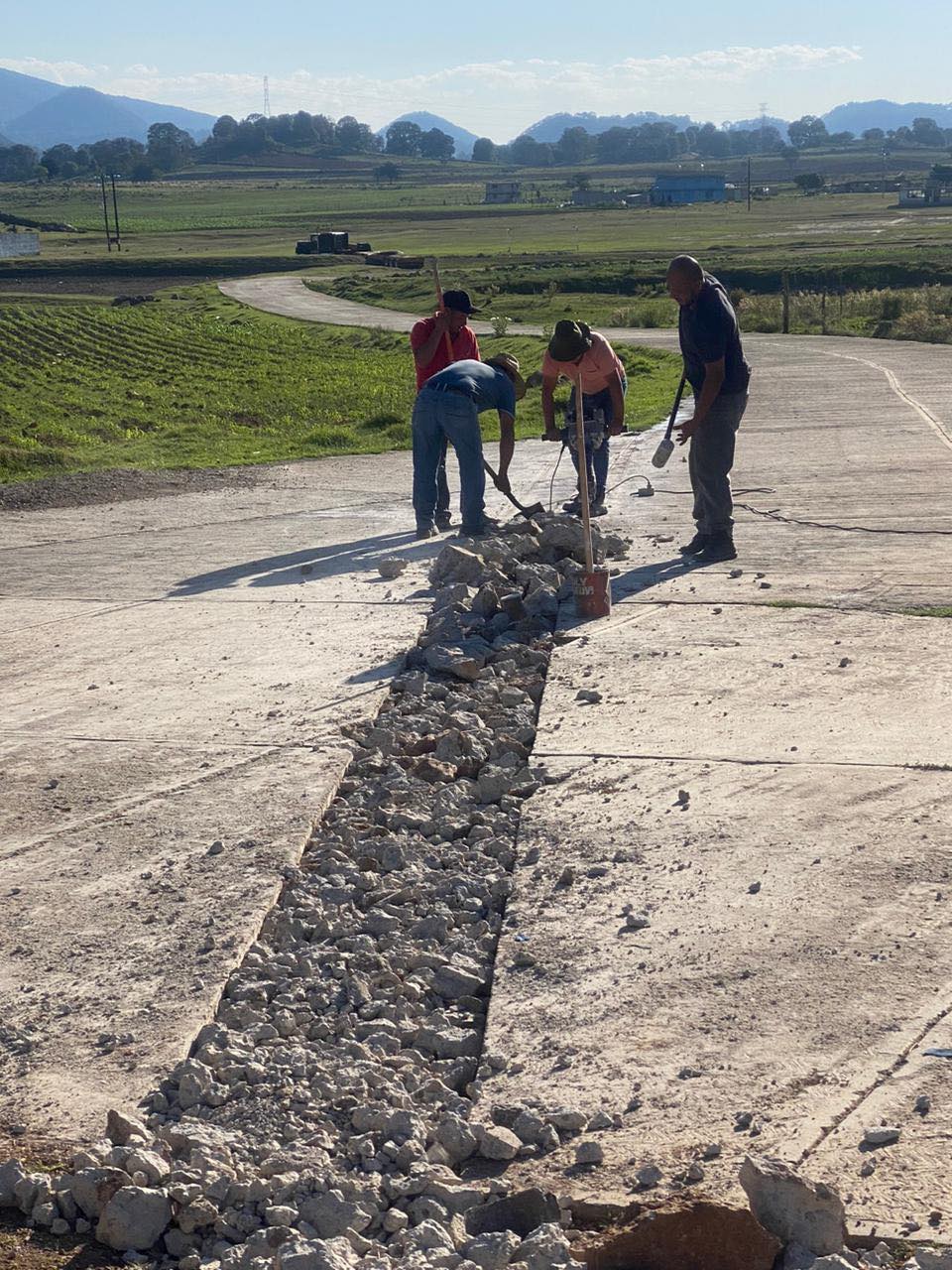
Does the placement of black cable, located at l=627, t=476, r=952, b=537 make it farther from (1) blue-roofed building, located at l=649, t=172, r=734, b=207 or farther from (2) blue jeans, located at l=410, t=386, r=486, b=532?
(1) blue-roofed building, located at l=649, t=172, r=734, b=207

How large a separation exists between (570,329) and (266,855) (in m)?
5.29

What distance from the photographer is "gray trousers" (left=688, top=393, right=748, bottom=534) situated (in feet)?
30.4

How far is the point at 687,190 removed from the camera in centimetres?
14588

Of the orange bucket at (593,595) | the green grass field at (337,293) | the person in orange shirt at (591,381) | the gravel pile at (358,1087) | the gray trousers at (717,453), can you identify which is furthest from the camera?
the green grass field at (337,293)

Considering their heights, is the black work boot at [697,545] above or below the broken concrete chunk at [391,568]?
above

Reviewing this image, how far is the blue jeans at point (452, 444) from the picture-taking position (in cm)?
1026

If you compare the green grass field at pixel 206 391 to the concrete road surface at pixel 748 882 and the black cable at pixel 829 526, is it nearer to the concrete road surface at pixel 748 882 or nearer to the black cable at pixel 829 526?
the black cable at pixel 829 526

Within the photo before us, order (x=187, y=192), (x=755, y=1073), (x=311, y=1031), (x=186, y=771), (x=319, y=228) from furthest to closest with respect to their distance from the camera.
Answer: (x=187, y=192) → (x=319, y=228) → (x=186, y=771) → (x=311, y=1031) → (x=755, y=1073)

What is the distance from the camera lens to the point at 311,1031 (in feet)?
14.3

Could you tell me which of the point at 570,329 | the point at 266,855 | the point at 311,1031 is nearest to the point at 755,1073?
the point at 311,1031

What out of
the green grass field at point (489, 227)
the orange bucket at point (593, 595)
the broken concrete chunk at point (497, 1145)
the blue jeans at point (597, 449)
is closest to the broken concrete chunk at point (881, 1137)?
the broken concrete chunk at point (497, 1145)

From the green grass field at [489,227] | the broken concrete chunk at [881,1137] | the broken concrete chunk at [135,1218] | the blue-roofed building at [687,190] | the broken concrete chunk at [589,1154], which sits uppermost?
the blue-roofed building at [687,190]

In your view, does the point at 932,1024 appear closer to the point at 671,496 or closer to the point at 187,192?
the point at 671,496

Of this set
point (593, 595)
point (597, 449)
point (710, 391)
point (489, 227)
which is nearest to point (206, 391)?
point (597, 449)
